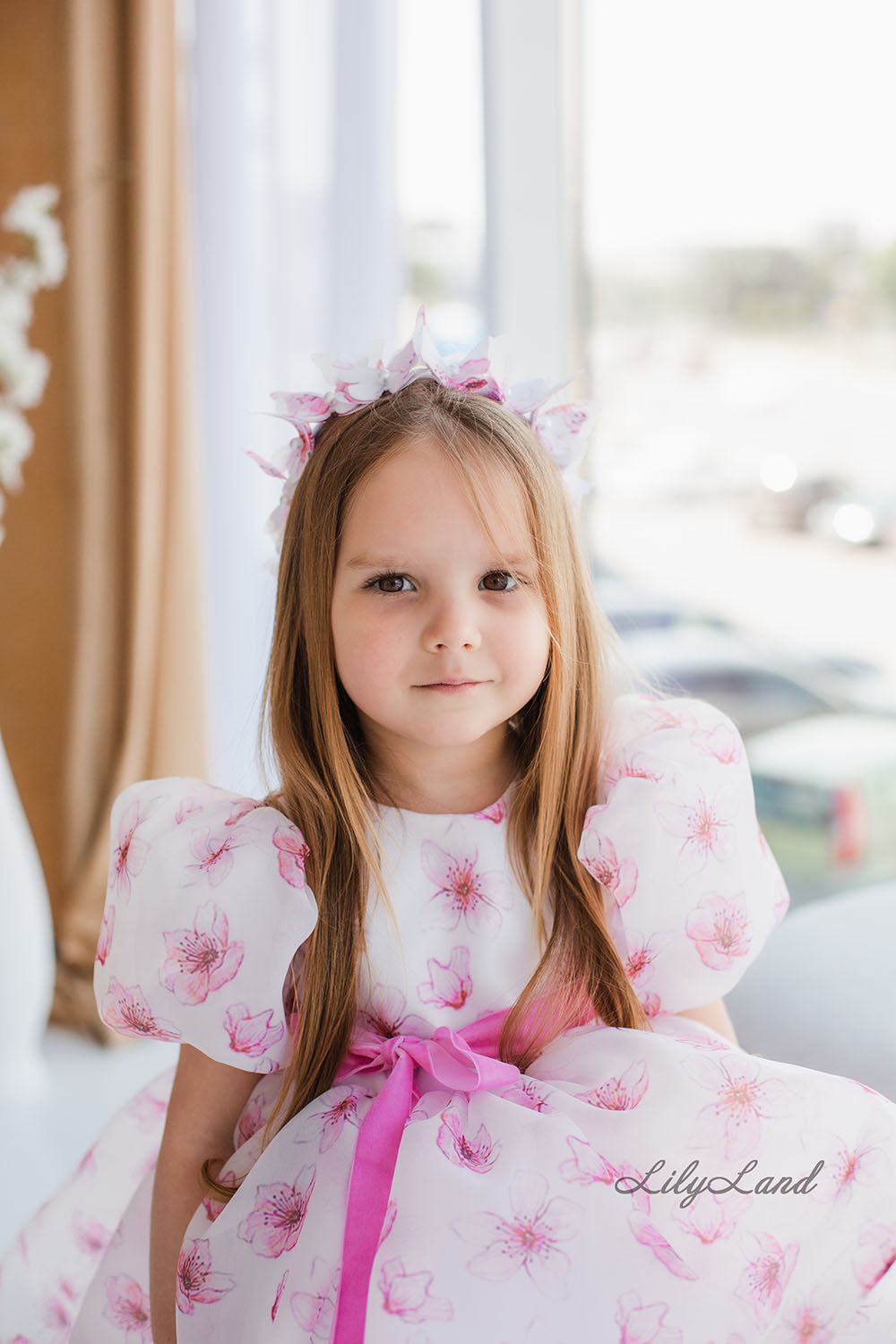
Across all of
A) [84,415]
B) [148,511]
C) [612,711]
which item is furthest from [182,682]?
[612,711]

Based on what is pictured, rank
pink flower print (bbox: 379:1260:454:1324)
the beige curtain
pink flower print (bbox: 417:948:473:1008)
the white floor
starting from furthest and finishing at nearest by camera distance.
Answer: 1. the beige curtain
2. the white floor
3. pink flower print (bbox: 417:948:473:1008)
4. pink flower print (bbox: 379:1260:454:1324)

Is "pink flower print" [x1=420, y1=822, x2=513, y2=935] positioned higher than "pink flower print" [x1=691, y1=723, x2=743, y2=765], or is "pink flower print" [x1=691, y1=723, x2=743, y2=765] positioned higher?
"pink flower print" [x1=691, y1=723, x2=743, y2=765]

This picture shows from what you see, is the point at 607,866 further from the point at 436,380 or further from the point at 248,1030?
the point at 436,380

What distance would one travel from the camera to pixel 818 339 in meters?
2.12

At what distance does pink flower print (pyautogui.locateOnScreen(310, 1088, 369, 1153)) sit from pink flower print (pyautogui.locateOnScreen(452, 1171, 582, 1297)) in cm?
12

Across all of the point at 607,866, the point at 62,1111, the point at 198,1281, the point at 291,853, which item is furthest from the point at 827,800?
the point at 198,1281

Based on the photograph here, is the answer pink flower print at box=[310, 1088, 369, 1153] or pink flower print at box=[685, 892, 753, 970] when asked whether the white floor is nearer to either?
pink flower print at box=[310, 1088, 369, 1153]

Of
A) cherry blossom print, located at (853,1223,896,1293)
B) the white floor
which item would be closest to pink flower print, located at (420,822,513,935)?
cherry blossom print, located at (853,1223,896,1293)

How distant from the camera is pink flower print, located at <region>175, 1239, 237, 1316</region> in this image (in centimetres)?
82

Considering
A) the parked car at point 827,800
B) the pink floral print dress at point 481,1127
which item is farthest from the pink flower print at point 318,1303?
the parked car at point 827,800

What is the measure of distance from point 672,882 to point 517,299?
1393 mm

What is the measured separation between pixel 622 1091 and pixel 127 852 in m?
0.40

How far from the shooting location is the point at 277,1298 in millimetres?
774

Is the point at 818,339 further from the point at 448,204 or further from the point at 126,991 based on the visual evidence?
the point at 126,991
